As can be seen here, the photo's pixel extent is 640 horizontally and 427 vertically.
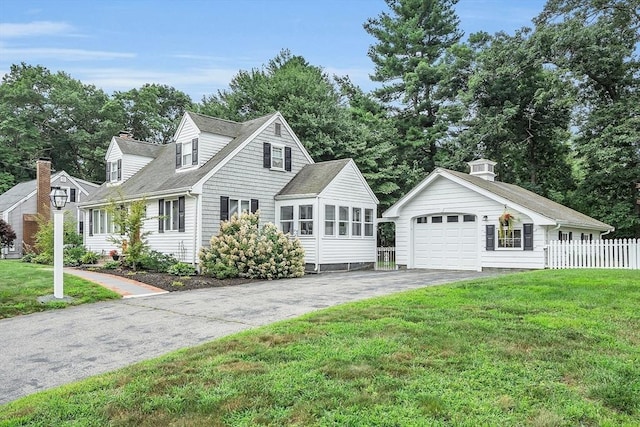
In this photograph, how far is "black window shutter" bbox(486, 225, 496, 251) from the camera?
1850 centimetres

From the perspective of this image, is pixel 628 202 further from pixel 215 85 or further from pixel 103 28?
pixel 215 85

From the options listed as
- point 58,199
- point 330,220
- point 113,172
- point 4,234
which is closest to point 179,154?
point 113,172

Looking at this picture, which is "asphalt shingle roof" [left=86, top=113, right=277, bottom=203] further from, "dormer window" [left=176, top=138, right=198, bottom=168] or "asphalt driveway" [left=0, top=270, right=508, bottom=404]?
"asphalt driveway" [left=0, top=270, right=508, bottom=404]

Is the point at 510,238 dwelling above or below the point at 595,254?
above

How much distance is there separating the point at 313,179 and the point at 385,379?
16739 millimetres

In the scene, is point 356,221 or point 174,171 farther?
point 174,171

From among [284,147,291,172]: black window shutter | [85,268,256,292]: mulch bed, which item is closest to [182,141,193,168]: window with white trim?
[284,147,291,172]: black window shutter

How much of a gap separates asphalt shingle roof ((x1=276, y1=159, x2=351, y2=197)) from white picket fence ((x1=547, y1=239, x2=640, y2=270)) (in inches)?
343

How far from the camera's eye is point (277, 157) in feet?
70.7

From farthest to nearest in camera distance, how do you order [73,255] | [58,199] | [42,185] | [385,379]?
[42,185] < [73,255] < [58,199] < [385,379]

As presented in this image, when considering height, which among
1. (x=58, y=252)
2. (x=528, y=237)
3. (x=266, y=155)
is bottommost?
(x=58, y=252)

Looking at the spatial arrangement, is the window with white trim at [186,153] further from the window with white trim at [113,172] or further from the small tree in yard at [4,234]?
the small tree in yard at [4,234]

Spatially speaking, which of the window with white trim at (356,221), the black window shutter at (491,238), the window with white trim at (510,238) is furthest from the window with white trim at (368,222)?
the window with white trim at (510,238)

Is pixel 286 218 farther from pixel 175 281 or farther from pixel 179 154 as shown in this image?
pixel 175 281
